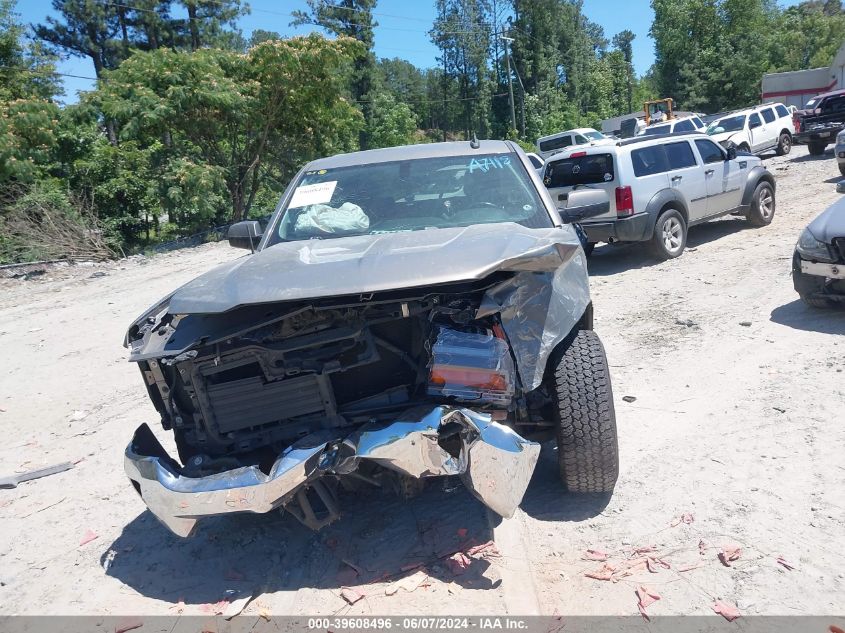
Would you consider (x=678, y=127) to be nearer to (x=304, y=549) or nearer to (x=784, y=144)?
(x=784, y=144)

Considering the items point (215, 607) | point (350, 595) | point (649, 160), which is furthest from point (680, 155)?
point (215, 607)

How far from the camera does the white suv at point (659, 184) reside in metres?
9.23

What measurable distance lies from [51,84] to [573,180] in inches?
781

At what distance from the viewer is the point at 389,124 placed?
121ft

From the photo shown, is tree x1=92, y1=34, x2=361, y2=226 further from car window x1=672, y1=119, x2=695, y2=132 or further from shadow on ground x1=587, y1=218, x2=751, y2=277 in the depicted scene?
shadow on ground x1=587, y1=218, x2=751, y2=277

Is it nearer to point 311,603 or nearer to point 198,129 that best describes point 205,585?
point 311,603

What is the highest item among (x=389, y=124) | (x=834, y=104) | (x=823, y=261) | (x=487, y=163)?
(x=389, y=124)

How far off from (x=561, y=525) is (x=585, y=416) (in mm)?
633

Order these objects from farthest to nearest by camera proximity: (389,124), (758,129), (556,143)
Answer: (389,124) → (556,143) → (758,129)

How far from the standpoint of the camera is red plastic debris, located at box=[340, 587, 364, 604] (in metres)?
2.93

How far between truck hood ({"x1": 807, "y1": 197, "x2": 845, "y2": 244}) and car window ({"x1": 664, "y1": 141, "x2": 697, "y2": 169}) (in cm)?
390

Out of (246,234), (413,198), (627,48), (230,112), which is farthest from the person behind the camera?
(627,48)

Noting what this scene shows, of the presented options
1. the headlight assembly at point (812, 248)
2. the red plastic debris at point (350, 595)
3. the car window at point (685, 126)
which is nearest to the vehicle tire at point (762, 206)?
the headlight assembly at point (812, 248)

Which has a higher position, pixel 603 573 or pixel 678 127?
pixel 678 127
